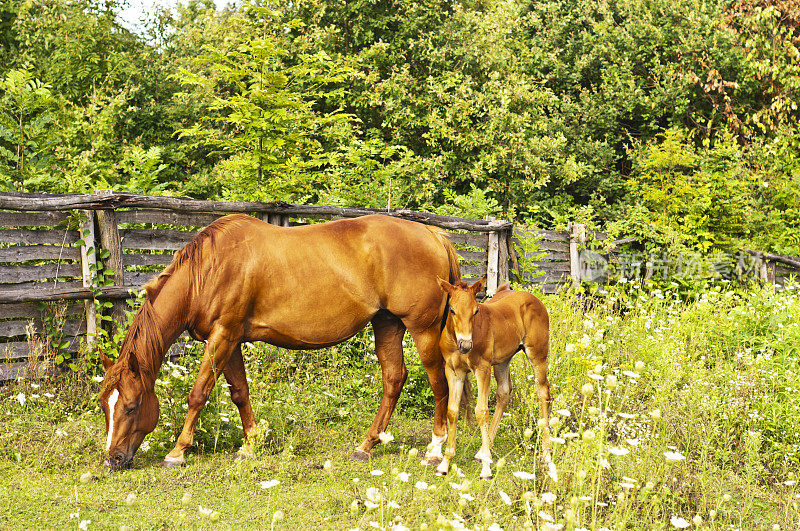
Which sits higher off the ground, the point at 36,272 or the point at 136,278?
the point at 36,272

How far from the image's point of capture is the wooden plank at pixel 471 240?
9759mm

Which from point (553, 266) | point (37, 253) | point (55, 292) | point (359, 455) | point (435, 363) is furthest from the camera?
point (553, 266)

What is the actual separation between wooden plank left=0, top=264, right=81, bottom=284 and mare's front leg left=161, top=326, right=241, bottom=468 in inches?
87.7

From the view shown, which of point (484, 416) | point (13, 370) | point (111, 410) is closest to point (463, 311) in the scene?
point (484, 416)

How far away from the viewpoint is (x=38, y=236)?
19.9 feet

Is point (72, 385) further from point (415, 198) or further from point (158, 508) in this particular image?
point (415, 198)

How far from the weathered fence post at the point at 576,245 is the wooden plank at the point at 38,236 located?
8479 millimetres

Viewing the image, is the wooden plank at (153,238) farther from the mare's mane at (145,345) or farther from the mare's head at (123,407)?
the mare's head at (123,407)

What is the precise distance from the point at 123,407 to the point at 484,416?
2.39 m

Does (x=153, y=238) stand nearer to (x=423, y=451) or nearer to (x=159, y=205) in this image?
(x=159, y=205)

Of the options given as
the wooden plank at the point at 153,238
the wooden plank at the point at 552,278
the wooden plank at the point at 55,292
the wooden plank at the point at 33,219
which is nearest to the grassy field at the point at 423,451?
the wooden plank at the point at 55,292

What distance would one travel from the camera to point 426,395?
6.55m

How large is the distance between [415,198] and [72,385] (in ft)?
31.9

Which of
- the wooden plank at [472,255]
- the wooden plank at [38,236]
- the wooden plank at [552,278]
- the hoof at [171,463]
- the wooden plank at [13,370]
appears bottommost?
the wooden plank at [552,278]
